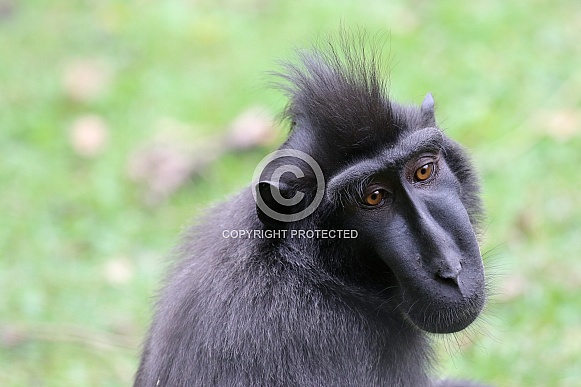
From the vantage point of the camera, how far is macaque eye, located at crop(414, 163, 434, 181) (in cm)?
419

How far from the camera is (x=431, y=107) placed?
15.2 feet

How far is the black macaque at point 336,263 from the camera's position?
3.98 meters

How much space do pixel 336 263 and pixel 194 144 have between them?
5341 mm

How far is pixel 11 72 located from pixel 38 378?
5.48 meters

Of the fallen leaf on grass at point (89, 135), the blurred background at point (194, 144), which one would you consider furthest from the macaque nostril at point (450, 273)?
the fallen leaf on grass at point (89, 135)

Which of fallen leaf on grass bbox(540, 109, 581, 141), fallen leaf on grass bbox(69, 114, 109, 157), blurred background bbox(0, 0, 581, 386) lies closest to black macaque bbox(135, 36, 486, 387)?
blurred background bbox(0, 0, 581, 386)

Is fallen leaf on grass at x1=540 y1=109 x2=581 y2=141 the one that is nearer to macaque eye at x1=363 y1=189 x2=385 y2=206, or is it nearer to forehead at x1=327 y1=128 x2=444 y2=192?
forehead at x1=327 y1=128 x2=444 y2=192

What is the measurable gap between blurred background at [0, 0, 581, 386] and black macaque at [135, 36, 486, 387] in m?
1.58

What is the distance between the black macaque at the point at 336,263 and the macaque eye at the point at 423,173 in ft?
0.04

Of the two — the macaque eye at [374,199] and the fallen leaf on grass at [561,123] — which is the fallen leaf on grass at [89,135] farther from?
the macaque eye at [374,199]

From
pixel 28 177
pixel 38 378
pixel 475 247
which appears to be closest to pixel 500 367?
pixel 475 247

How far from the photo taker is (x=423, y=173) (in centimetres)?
420

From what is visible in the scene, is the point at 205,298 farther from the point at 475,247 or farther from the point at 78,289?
the point at 78,289

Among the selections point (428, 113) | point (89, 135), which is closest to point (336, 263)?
point (428, 113)
